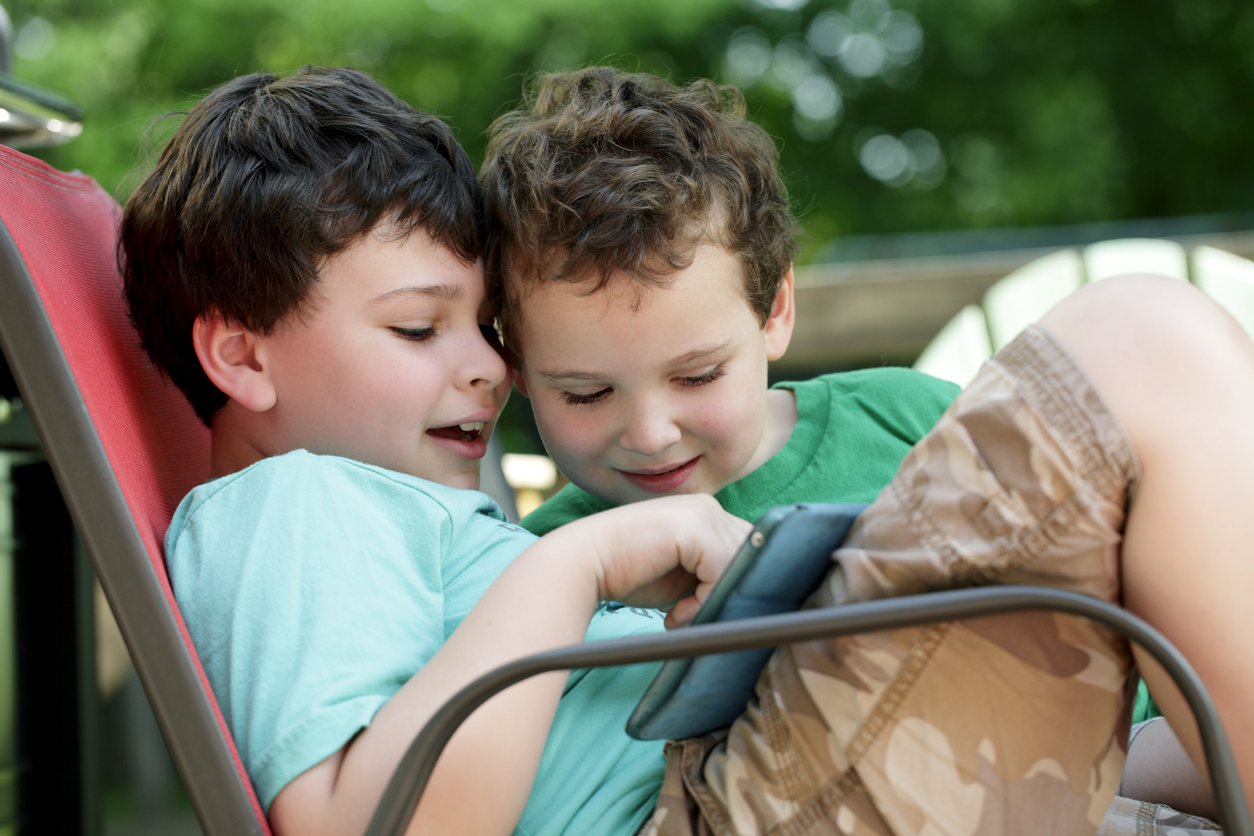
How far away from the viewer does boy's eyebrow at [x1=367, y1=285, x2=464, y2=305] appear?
130 centimetres

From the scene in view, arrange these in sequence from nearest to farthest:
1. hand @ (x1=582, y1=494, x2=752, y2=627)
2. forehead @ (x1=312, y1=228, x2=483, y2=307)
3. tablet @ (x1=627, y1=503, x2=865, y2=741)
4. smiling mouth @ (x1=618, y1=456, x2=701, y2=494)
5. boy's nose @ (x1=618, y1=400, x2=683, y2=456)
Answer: tablet @ (x1=627, y1=503, x2=865, y2=741) → hand @ (x1=582, y1=494, x2=752, y2=627) → forehead @ (x1=312, y1=228, x2=483, y2=307) → boy's nose @ (x1=618, y1=400, x2=683, y2=456) → smiling mouth @ (x1=618, y1=456, x2=701, y2=494)

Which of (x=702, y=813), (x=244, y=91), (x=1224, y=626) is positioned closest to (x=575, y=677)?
(x=702, y=813)

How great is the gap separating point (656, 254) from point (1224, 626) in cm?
81

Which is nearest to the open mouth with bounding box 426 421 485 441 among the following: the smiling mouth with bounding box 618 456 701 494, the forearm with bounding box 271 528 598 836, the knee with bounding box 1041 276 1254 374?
the smiling mouth with bounding box 618 456 701 494

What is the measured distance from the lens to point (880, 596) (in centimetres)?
89

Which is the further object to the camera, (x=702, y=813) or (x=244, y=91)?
(x=244, y=91)

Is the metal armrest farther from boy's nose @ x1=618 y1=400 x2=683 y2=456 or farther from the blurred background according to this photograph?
the blurred background

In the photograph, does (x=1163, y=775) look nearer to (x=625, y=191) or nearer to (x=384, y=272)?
(x=625, y=191)

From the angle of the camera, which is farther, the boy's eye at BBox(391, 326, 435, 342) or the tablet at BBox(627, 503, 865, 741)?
the boy's eye at BBox(391, 326, 435, 342)

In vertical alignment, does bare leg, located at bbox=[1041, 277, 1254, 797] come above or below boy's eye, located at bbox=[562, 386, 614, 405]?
above

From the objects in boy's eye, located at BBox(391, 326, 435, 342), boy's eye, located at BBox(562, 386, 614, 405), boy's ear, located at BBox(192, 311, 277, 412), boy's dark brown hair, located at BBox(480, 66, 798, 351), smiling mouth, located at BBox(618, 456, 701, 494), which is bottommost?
smiling mouth, located at BBox(618, 456, 701, 494)

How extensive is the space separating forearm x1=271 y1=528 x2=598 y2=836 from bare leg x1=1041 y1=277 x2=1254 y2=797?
493 millimetres

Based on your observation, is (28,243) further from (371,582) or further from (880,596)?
(880,596)

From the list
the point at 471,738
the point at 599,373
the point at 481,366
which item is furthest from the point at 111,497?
the point at 599,373
